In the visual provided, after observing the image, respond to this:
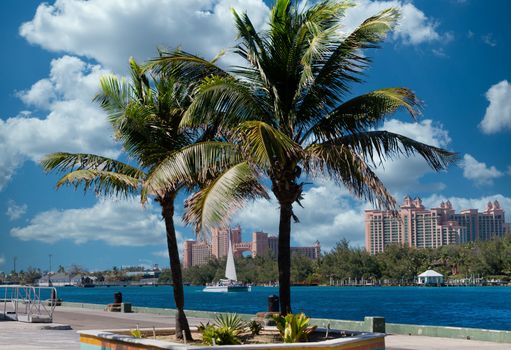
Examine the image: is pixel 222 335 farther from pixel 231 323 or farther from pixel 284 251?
pixel 284 251

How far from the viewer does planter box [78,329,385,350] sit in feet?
40.9

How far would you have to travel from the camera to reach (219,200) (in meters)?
13.1

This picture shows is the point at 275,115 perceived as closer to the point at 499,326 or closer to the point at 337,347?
the point at 337,347

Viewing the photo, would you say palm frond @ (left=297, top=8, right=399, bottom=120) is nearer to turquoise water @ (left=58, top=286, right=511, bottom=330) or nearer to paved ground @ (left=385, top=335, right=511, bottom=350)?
paved ground @ (left=385, top=335, right=511, bottom=350)

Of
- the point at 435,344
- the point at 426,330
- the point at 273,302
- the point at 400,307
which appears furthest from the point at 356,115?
the point at 400,307

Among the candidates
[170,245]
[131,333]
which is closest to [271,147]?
[170,245]

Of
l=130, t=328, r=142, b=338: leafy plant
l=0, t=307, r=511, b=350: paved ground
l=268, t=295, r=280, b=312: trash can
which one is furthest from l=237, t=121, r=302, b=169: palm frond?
l=268, t=295, r=280, b=312: trash can

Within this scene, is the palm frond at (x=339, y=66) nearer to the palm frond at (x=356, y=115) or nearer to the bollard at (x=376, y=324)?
the palm frond at (x=356, y=115)

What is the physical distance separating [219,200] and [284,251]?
100 inches

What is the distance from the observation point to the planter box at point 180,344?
40.9 feet

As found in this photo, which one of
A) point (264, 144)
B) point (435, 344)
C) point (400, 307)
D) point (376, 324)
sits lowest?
point (400, 307)

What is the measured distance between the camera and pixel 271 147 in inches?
536

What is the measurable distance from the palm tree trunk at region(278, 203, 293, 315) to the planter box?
1529 mm

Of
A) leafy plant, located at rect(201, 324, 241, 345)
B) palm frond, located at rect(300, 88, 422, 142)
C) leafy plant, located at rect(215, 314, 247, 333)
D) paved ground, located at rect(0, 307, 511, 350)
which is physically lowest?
paved ground, located at rect(0, 307, 511, 350)
